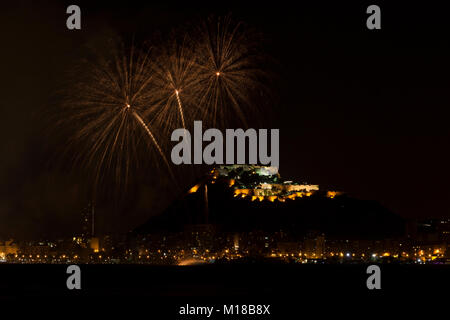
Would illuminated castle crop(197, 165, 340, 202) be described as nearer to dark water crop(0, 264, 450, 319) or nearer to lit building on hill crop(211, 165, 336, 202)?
lit building on hill crop(211, 165, 336, 202)

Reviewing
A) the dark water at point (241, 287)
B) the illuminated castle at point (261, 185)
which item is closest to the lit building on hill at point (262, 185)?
the illuminated castle at point (261, 185)

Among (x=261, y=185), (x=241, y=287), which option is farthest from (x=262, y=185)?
(x=241, y=287)

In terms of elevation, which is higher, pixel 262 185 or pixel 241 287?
pixel 262 185

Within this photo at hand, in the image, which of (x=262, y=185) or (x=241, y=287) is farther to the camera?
(x=262, y=185)

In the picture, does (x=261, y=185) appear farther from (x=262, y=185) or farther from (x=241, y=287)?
(x=241, y=287)

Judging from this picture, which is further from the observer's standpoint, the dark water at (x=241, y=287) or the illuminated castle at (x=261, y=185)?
the illuminated castle at (x=261, y=185)

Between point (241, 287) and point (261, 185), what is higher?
point (261, 185)

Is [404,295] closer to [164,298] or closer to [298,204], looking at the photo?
[164,298]

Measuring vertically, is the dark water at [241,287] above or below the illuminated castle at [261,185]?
below

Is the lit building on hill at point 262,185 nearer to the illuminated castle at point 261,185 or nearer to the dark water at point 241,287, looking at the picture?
the illuminated castle at point 261,185
